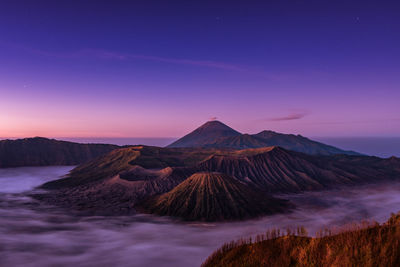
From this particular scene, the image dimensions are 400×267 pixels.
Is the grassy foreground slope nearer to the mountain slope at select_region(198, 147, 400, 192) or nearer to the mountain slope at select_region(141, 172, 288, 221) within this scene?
the mountain slope at select_region(141, 172, 288, 221)

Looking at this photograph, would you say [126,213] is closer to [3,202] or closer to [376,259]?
[3,202]

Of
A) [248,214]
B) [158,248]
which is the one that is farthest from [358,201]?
[158,248]

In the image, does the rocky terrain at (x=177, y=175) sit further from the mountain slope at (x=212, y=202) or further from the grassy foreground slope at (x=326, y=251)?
the grassy foreground slope at (x=326, y=251)

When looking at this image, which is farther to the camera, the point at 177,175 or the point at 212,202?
the point at 177,175

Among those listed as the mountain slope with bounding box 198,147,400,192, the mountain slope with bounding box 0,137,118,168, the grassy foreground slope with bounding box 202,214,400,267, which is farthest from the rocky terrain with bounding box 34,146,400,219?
the mountain slope with bounding box 0,137,118,168

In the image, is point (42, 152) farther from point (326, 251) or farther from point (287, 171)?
point (326, 251)

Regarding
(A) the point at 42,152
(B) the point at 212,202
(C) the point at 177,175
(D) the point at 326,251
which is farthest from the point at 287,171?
(A) the point at 42,152
